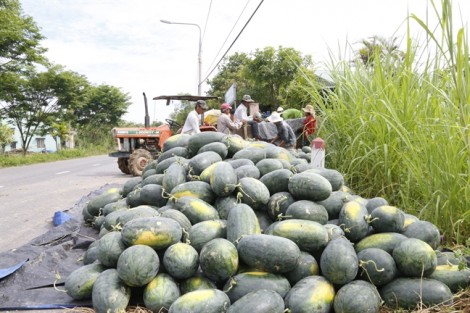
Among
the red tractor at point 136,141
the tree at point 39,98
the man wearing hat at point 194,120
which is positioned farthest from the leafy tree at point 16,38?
the man wearing hat at point 194,120

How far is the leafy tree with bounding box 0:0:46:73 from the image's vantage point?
18672 mm

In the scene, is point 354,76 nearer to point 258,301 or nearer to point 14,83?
point 258,301

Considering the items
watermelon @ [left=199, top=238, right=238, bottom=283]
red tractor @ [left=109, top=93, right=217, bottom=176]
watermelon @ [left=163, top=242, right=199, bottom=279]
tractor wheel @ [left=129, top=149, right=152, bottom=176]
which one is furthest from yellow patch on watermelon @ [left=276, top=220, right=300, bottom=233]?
red tractor @ [left=109, top=93, right=217, bottom=176]

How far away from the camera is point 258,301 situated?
2.22m

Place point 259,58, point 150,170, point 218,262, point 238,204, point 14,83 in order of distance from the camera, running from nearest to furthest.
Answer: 1. point 218,262
2. point 238,204
3. point 150,170
4. point 14,83
5. point 259,58

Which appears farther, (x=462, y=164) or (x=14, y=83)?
(x=14, y=83)

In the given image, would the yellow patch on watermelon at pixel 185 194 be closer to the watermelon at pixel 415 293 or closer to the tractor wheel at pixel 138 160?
the watermelon at pixel 415 293

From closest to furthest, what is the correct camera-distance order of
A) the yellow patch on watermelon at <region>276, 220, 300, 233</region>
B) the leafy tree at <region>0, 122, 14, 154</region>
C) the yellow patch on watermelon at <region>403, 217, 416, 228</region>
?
the yellow patch on watermelon at <region>276, 220, 300, 233</region>, the yellow patch on watermelon at <region>403, 217, 416, 228</region>, the leafy tree at <region>0, 122, 14, 154</region>

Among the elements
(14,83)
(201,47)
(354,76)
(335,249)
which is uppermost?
(201,47)

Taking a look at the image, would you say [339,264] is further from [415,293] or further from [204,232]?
[204,232]

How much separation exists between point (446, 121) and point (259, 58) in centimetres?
2012

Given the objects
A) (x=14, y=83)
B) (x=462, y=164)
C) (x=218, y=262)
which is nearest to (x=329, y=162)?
(x=462, y=164)

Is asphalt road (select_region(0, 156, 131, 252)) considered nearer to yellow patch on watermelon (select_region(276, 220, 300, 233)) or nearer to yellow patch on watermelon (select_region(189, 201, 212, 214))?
yellow patch on watermelon (select_region(189, 201, 212, 214))

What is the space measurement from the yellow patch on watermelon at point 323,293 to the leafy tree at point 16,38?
66.8 feet
